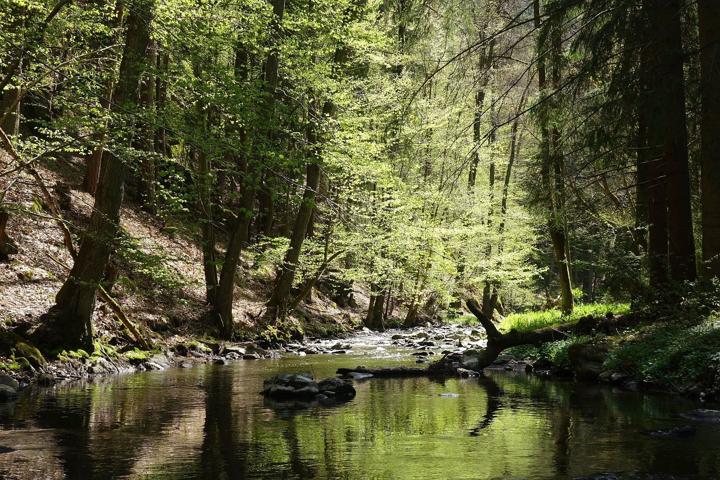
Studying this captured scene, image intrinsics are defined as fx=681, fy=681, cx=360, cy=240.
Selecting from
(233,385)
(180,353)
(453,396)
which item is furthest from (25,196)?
(453,396)

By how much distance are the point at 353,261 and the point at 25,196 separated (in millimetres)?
13300

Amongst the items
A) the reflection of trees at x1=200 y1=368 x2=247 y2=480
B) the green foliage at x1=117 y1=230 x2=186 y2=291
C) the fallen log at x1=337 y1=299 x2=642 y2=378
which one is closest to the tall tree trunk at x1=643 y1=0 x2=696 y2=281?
the fallen log at x1=337 y1=299 x2=642 y2=378

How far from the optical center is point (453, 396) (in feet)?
32.1

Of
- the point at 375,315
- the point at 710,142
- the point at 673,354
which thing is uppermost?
the point at 710,142

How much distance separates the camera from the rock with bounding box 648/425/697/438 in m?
6.59

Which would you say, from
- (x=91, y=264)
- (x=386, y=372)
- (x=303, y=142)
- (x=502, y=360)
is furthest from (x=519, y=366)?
(x=91, y=264)

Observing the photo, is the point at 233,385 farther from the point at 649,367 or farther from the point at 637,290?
the point at 637,290

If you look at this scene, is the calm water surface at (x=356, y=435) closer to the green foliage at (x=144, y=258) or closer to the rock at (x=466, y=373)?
the rock at (x=466, y=373)

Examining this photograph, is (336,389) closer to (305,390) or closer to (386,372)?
(305,390)

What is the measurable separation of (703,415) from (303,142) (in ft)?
27.7

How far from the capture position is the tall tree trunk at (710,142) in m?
10.1

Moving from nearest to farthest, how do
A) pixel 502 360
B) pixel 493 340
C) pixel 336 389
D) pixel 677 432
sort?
pixel 677 432, pixel 336 389, pixel 493 340, pixel 502 360

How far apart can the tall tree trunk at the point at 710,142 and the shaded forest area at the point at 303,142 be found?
0.11 ft

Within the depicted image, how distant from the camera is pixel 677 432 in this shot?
6637 millimetres
